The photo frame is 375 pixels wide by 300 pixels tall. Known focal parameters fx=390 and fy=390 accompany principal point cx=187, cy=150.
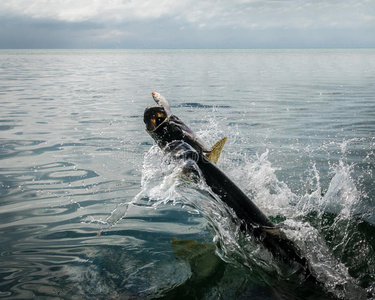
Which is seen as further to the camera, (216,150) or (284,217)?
(284,217)

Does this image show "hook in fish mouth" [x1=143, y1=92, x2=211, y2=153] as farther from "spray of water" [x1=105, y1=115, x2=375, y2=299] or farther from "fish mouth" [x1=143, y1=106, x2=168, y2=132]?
"spray of water" [x1=105, y1=115, x2=375, y2=299]

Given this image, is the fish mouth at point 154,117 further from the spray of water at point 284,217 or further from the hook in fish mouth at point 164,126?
the spray of water at point 284,217

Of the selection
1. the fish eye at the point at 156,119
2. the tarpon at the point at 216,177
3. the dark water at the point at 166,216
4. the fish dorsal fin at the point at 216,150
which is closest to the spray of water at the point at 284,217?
the dark water at the point at 166,216

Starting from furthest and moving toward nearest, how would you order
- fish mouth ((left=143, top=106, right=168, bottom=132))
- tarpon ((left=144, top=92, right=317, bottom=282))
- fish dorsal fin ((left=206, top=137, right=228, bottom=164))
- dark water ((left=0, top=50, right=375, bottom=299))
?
dark water ((left=0, top=50, right=375, bottom=299)), fish dorsal fin ((left=206, top=137, right=228, bottom=164)), tarpon ((left=144, top=92, right=317, bottom=282)), fish mouth ((left=143, top=106, right=168, bottom=132))

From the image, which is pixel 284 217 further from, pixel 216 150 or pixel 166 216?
pixel 216 150

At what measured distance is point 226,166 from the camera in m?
8.75

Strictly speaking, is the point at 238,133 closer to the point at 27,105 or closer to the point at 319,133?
the point at 319,133

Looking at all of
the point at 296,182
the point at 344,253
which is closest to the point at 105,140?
the point at 296,182

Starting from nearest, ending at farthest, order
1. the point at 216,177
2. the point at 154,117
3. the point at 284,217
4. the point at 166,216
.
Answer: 1. the point at 154,117
2. the point at 216,177
3. the point at 284,217
4. the point at 166,216

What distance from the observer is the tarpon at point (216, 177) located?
168 inches

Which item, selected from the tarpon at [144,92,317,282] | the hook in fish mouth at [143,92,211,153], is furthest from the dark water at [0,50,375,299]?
the hook in fish mouth at [143,92,211,153]

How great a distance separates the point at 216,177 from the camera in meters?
4.80

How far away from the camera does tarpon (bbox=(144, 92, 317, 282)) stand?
4.28 metres

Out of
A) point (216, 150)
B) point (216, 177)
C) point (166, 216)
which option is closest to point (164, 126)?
point (216, 150)
